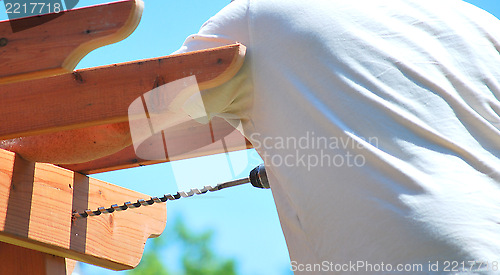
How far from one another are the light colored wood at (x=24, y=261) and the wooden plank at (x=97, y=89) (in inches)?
20.7

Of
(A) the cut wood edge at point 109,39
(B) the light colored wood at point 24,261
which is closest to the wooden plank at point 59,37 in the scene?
(A) the cut wood edge at point 109,39

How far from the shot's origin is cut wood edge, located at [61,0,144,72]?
1.21m

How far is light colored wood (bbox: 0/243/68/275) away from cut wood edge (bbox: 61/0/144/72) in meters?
0.82

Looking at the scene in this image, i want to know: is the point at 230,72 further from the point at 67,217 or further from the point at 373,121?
the point at 67,217

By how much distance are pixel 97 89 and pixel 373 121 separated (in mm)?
589

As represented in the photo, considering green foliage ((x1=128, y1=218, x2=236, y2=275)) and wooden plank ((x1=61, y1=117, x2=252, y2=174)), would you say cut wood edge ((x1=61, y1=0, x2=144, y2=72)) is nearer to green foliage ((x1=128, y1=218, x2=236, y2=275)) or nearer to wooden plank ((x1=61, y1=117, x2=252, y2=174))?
wooden plank ((x1=61, y1=117, x2=252, y2=174))

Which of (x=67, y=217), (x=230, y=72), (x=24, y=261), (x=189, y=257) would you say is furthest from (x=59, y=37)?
(x=189, y=257)

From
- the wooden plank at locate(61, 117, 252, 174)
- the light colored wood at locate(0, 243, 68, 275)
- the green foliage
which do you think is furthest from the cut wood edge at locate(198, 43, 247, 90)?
the green foliage

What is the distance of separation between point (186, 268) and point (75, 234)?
47.0 feet

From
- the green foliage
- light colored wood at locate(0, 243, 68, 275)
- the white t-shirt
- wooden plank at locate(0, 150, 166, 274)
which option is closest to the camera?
the white t-shirt

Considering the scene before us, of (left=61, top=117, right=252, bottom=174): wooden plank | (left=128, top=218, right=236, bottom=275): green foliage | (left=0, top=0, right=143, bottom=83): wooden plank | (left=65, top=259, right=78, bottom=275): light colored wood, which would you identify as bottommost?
(left=128, top=218, right=236, bottom=275): green foliage

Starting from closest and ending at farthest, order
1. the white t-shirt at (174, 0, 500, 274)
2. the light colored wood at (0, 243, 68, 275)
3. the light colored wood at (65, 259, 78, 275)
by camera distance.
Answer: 1. the white t-shirt at (174, 0, 500, 274)
2. the light colored wood at (0, 243, 68, 275)
3. the light colored wood at (65, 259, 78, 275)

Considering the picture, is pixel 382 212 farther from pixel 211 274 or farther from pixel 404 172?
pixel 211 274

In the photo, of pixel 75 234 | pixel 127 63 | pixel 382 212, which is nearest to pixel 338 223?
pixel 382 212
